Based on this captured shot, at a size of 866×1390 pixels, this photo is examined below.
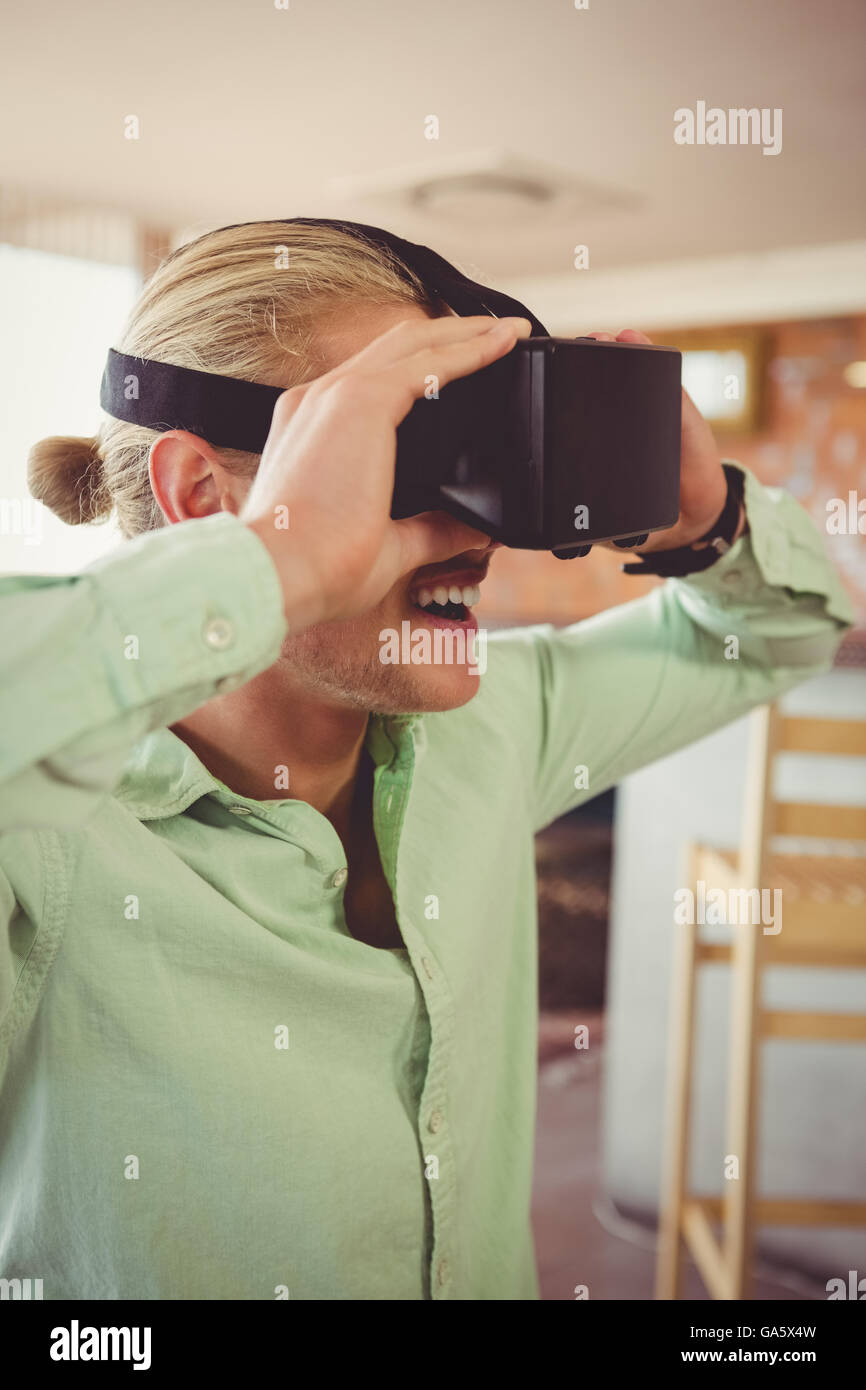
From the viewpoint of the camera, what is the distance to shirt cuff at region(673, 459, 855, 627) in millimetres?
1002

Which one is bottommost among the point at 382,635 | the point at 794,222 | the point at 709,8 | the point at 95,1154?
the point at 95,1154

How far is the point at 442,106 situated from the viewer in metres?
3.81

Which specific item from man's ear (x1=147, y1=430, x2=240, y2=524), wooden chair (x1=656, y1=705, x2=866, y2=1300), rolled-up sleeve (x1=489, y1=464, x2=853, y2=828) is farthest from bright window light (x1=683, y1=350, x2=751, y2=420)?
man's ear (x1=147, y1=430, x2=240, y2=524)

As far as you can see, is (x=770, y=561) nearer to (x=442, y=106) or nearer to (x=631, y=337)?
(x=631, y=337)

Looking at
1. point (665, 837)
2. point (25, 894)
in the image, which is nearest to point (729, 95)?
point (665, 837)

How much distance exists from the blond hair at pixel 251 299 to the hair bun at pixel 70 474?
0.08 metres

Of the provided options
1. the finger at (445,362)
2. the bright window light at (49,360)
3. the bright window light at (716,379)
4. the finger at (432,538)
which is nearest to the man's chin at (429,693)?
the finger at (432,538)

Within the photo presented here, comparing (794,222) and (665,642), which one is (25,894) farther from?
(794,222)

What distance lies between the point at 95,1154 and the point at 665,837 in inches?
71.0

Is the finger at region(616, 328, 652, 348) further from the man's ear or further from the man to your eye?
the man's ear

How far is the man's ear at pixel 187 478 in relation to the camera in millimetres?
770

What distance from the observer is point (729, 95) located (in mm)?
3639
